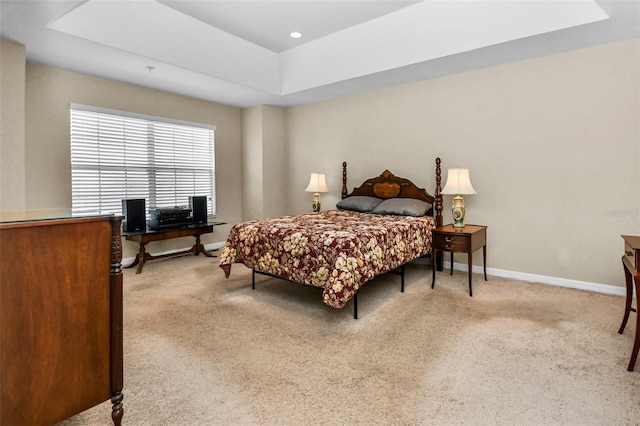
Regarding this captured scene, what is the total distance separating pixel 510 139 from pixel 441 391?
314 cm

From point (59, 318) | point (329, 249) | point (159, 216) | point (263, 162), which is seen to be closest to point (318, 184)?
point (263, 162)

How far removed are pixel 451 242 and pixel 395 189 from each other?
1.38 meters

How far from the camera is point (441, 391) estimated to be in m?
1.82

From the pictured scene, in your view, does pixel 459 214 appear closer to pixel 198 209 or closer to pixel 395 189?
pixel 395 189

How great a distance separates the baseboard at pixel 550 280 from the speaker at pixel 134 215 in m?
3.99

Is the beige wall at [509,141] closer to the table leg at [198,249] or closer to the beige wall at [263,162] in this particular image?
the table leg at [198,249]

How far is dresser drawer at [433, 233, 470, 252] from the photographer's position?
340cm

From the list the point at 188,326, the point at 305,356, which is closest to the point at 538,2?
the point at 305,356

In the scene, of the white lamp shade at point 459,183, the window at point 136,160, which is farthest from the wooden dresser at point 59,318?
the white lamp shade at point 459,183

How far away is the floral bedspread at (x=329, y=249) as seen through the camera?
2610 millimetres

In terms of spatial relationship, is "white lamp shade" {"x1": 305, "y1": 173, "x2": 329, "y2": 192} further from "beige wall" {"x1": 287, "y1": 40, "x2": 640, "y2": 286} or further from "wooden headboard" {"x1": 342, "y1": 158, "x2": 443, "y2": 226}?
"beige wall" {"x1": 287, "y1": 40, "x2": 640, "y2": 286}

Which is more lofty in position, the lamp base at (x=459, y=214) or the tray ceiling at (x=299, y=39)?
the tray ceiling at (x=299, y=39)

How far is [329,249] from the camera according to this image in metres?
2.68

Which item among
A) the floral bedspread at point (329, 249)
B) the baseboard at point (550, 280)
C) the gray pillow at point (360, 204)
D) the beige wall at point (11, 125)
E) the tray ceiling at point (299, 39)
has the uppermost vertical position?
the tray ceiling at point (299, 39)
